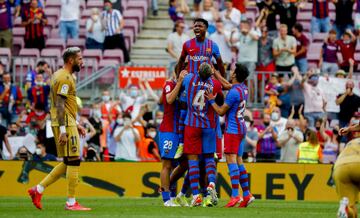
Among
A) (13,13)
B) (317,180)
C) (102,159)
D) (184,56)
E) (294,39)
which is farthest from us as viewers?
(13,13)

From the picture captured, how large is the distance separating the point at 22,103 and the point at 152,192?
19.2 feet

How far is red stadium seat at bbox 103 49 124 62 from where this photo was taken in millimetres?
30078

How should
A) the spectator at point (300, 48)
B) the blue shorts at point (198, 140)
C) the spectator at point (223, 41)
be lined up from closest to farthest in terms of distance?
the blue shorts at point (198, 140) < the spectator at point (300, 48) < the spectator at point (223, 41)

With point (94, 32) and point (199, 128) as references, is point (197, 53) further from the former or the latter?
point (94, 32)

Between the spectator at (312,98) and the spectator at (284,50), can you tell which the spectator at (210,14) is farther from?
the spectator at (312,98)

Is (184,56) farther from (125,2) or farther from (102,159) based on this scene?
(125,2)

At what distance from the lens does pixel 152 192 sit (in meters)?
24.1

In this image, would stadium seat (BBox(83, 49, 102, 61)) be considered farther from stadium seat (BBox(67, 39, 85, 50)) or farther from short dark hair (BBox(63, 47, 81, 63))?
short dark hair (BBox(63, 47, 81, 63))

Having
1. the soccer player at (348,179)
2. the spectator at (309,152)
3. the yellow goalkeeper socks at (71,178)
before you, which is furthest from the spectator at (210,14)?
the soccer player at (348,179)

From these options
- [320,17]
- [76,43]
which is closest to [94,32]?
[76,43]

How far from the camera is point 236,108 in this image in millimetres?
18500

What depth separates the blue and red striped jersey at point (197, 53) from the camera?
18875mm

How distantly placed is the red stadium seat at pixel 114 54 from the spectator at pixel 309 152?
263 inches

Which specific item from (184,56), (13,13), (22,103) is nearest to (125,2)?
(13,13)
